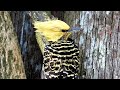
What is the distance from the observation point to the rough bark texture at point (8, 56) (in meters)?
1.85

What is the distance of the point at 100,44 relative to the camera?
1.85 metres

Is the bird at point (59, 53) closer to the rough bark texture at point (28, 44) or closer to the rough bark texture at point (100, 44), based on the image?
the rough bark texture at point (100, 44)

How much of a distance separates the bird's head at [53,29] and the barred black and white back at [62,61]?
35 mm

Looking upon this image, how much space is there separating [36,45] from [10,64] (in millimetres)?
350

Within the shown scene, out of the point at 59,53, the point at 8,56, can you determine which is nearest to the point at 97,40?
the point at 59,53

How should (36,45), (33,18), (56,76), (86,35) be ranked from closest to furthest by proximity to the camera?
1. (56,76)
2. (86,35)
3. (33,18)
4. (36,45)

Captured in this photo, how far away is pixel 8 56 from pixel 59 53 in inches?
10.6

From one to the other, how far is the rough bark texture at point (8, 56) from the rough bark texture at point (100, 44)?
1.11 ft

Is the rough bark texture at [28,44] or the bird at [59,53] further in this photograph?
the rough bark texture at [28,44]

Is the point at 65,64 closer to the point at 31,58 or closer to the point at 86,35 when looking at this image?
the point at 86,35

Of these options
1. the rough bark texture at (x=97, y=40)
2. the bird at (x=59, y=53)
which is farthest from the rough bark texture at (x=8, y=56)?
the bird at (x=59, y=53)

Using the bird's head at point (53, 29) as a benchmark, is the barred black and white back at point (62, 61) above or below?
below
